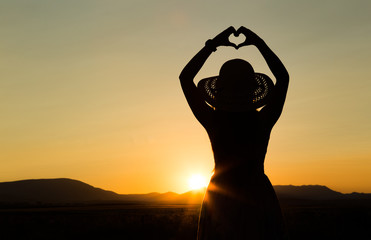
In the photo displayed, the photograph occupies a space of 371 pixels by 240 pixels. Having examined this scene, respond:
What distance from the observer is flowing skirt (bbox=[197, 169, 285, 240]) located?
2297 millimetres

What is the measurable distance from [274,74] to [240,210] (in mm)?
930

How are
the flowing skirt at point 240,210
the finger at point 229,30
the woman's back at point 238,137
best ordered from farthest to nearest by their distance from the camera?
1. the finger at point 229,30
2. the woman's back at point 238,137
3. the flowing skirt at point 240,210

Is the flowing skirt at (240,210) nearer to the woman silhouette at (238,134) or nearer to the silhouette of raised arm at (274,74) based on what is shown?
the woman silhouette at (238,134)

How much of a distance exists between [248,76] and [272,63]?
0.24 m

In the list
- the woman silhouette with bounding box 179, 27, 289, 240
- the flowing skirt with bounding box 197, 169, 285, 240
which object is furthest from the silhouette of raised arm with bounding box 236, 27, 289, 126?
the flowing skirt with bounding box 197, 169, 285, 240

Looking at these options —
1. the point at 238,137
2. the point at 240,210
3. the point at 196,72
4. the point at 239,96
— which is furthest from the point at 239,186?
the point at 196,72

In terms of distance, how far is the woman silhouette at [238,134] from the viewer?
2324 millimetres

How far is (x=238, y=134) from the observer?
2545 millimetres

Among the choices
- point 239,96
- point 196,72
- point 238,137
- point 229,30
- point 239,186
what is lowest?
point 239,186

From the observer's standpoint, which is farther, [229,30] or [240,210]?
[229,30]

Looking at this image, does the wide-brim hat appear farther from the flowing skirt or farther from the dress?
the flowing skirt

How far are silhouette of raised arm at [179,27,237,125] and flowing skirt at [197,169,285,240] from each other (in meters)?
0.44

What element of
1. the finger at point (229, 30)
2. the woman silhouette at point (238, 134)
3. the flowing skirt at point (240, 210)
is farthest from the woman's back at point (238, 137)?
the finger at point (229, 30)

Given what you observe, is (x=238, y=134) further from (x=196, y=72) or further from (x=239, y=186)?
(x=196, y=72)
